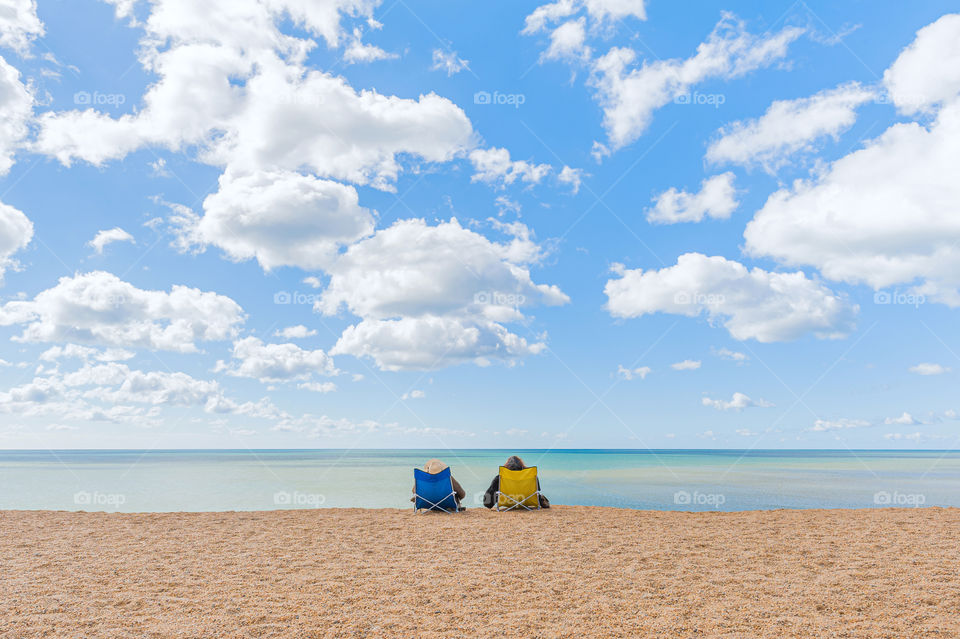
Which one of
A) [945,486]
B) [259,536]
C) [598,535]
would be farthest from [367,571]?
[945,486]

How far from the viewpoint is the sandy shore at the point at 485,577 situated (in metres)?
5.01

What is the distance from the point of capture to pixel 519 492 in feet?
39.6

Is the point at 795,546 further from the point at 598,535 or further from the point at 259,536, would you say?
the point at 259,536

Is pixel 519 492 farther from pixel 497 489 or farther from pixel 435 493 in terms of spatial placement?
pixel 435 493

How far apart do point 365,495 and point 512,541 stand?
1356cm

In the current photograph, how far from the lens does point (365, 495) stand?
68.8 feet

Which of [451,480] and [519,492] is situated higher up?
[451,480]

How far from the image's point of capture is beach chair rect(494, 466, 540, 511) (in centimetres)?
1202

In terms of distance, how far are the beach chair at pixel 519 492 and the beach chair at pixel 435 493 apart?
107 cm

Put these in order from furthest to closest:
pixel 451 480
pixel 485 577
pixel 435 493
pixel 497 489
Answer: pixel 497 489, pixel 451 480, pixel 435 493, pixel 485 577

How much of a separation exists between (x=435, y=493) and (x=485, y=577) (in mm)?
5470

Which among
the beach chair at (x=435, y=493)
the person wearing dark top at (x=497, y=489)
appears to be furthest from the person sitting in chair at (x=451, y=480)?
the person wearing dark top at (x=497, y=489)

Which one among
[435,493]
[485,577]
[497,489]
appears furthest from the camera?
[497,489]

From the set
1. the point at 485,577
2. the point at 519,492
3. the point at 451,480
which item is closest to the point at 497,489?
the point at 519,492
